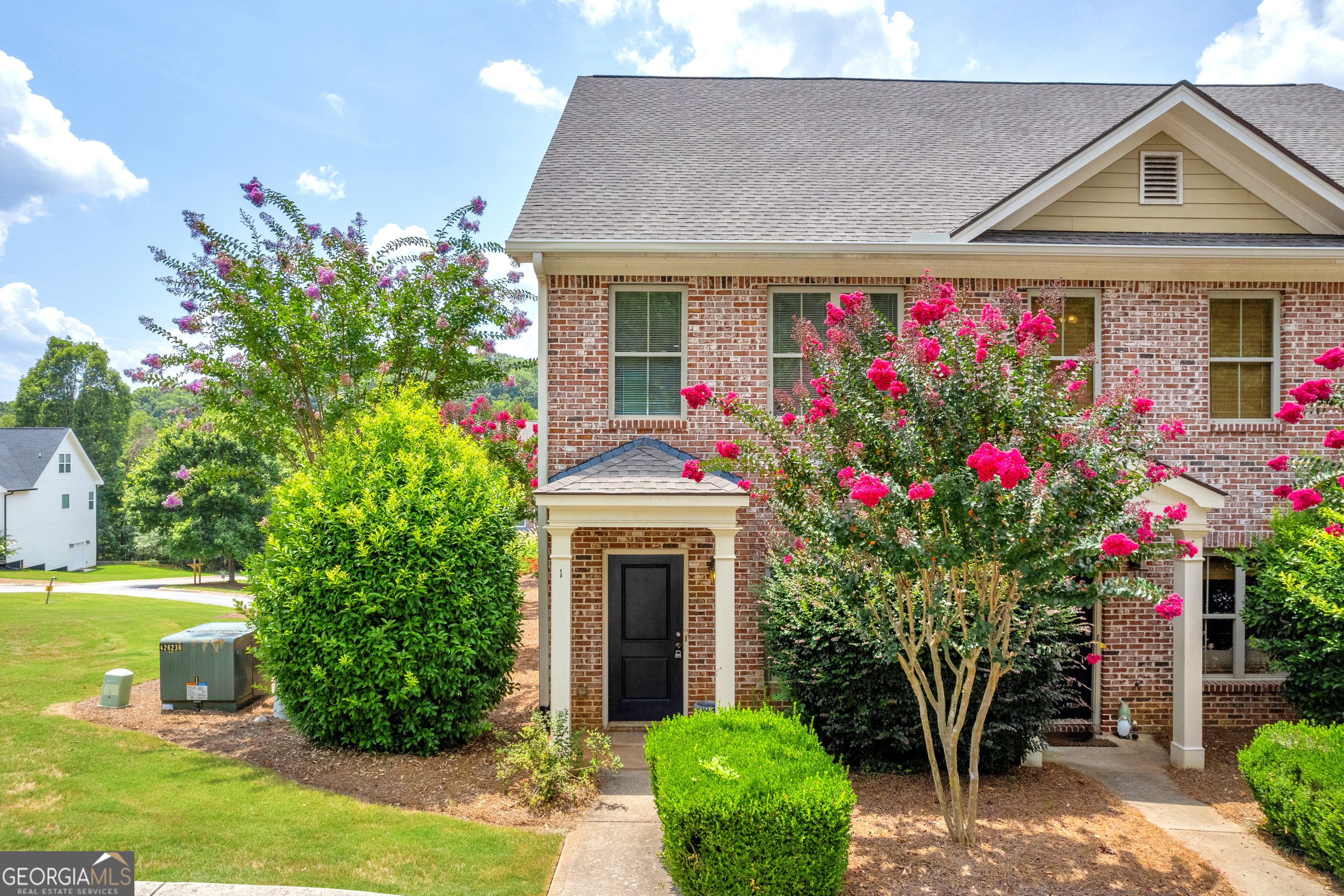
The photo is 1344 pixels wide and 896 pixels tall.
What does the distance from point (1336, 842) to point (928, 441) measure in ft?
13.1

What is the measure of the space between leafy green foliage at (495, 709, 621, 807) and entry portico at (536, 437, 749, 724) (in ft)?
0.81

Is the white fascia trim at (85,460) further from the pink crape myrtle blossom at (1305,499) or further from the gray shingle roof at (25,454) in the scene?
the pink crape myrtle blossom at (1305,499)

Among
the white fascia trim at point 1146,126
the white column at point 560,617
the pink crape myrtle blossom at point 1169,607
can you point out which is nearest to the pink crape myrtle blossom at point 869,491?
the pink crape myrtle blossom at point 1169,607

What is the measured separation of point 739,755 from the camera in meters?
4.81

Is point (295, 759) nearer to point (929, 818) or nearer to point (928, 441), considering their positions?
point (929, 818)

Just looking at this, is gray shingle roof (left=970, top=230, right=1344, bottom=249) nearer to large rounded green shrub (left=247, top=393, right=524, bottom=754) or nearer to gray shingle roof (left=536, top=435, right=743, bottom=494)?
gray shingle roof (left=536, top=435, right=743, bottom=494)

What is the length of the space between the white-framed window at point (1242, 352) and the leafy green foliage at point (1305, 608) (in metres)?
1.47

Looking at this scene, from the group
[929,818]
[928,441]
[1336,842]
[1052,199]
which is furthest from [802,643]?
[1052,199]

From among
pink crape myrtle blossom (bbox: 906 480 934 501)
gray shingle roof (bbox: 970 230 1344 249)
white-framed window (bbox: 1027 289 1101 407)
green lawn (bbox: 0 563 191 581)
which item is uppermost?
gray shingle roof (bbox: 970 230 1344 249)

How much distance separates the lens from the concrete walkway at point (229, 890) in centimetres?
448

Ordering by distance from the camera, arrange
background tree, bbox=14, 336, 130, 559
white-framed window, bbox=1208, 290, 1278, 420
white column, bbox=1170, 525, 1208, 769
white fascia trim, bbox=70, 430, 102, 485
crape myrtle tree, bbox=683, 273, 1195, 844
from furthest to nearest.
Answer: background tree, bbox=14, 336, 130, 559 < white fascia trim, bbox=70, 430, 102, 485 < white-framed window, bbox=1208, 290, 1278, 420 < white column, bbox=1170, 525, 1208, 769 < crape myrtle tree, bbox=683, 273, 1195, 844

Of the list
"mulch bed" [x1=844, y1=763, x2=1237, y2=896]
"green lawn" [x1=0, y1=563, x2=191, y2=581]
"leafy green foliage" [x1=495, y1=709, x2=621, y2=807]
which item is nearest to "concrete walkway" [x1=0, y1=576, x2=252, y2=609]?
"green lawn" [x1=0, y1=563, x2=191, y2=581]

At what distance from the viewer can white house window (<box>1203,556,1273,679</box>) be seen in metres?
8.51

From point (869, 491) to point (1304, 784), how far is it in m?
4.40
